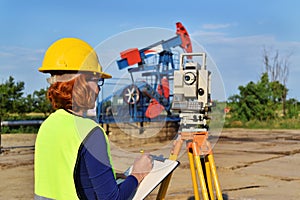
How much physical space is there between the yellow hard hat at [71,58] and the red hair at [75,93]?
5 cm

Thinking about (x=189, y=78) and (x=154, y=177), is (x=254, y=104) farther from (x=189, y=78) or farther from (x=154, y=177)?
(x=154, y=177)

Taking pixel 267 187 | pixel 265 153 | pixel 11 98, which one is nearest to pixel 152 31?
pixel 267 187

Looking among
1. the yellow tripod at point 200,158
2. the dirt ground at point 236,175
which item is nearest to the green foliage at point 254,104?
the dirt ground at point 236,175

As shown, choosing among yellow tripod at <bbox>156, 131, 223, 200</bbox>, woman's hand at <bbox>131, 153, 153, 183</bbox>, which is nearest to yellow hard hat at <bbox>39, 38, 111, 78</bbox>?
woman's hand at <bbox>131, 153, 153, 183</bbox>

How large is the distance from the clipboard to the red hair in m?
0.44

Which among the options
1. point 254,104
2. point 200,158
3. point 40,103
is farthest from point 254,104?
point 200,158

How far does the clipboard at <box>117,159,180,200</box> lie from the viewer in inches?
74.3

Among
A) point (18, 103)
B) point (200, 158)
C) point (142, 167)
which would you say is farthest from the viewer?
point (18, 103)

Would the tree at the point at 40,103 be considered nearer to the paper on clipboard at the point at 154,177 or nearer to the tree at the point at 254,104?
the tree at the point at 254,104

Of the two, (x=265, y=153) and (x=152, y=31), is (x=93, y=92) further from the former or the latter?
(x=265, y=153)

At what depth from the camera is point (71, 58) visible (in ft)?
5.77

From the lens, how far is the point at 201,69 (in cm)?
311

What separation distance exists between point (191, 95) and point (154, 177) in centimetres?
138

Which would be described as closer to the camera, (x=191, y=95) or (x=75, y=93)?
(x=75, y=93)
